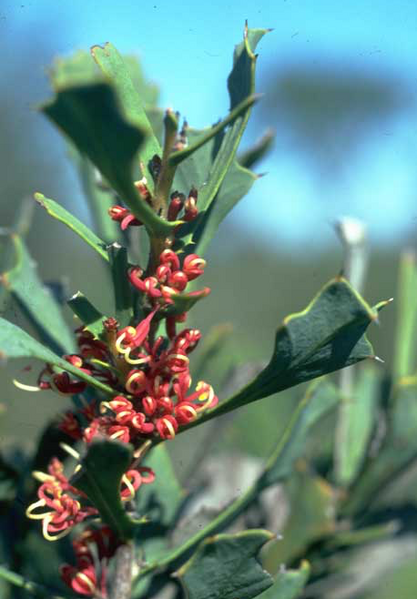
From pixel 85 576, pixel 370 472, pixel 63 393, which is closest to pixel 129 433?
pixel 63 393

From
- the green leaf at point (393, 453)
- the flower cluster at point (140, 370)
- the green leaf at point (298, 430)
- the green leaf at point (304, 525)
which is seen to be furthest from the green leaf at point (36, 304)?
the green leaf at point (393, 453)

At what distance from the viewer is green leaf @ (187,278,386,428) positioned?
1.81ft

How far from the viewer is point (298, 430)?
2.67 ft

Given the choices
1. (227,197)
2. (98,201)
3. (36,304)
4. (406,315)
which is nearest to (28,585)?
(36,304)

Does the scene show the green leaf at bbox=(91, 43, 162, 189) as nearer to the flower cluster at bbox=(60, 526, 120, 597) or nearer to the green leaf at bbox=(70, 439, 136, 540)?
the green leaf at bbox=(70, 439, 136, 540)

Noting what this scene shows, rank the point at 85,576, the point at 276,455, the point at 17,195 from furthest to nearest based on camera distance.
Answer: the point at 17,195 < the point at 276,455 < the point at 85,576

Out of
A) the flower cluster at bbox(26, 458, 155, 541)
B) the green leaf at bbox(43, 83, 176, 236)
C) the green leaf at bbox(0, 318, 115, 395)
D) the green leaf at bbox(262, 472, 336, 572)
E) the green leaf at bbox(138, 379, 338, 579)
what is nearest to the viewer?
the green leaf at bbox(43, 83, 176, 236)

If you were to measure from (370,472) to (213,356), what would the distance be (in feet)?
0.93

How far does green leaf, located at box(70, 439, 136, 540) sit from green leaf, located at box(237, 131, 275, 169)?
50cm

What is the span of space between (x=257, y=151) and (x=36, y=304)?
1.16 ft

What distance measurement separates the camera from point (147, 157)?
2.10 ft

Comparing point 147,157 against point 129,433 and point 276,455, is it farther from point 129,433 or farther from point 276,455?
point 276,455

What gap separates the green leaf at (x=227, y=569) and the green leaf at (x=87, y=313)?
201 millimetres

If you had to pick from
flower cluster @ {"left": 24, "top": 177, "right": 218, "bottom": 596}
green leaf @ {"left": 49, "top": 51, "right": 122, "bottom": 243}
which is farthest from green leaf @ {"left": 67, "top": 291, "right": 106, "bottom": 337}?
green leaf @ {"left": 49, "top": 51, "right": 122, "bottom": 243}
